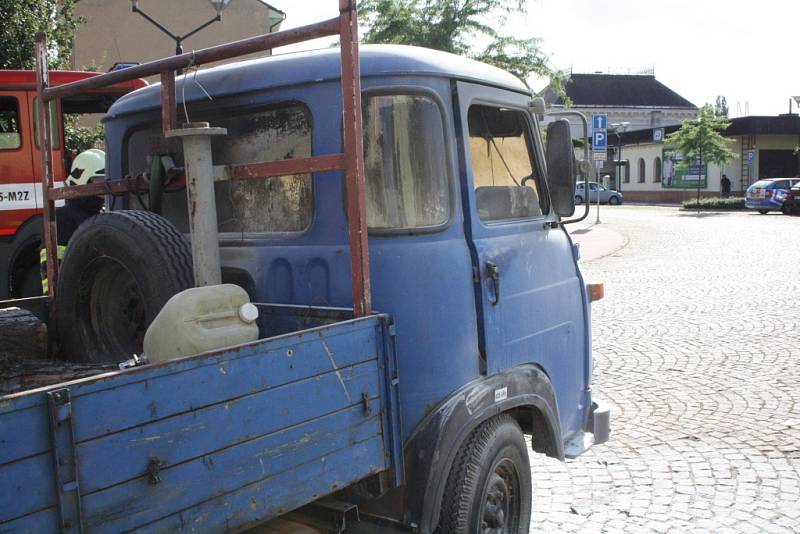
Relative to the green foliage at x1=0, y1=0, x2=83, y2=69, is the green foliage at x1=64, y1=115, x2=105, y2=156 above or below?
below

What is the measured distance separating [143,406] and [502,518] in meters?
1.89

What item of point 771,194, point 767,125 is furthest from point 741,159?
point 771,194

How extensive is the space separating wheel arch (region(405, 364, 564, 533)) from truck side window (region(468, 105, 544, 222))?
2.28ft

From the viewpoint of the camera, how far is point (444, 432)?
294cm

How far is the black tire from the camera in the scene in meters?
3.07

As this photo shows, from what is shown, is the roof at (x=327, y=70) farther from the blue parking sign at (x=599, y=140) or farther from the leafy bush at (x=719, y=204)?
the leafy bush at (x=719, y=204)

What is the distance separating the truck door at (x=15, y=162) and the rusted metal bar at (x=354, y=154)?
7779 millimetres

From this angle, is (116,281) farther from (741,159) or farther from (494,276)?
(741,159)

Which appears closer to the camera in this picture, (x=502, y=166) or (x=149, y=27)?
(x=502, y=166)

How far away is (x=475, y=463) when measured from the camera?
3.14 m

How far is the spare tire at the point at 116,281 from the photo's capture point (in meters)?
3.05

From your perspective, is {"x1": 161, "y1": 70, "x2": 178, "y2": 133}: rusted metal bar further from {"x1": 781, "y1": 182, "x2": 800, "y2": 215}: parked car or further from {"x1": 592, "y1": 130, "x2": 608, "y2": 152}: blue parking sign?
{"x1": 781, "y1": 182, "x2": 800, "y2": 215}: parked car

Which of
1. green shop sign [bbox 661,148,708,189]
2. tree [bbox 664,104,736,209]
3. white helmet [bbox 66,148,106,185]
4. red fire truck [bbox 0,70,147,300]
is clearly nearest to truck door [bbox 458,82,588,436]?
white helmet [bbox 66,148,106,185]

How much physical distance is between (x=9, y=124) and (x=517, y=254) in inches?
312
